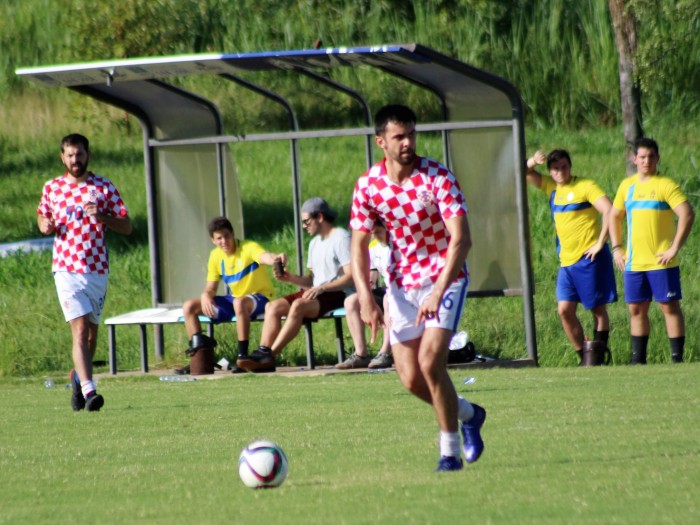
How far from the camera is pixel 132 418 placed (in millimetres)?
9945

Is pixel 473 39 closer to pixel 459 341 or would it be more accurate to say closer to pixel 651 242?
pixel 459 341

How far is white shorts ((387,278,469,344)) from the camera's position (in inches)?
270

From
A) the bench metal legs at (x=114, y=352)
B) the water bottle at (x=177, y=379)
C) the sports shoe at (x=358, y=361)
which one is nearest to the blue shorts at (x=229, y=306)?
the water bottle at (x=177, y=379)

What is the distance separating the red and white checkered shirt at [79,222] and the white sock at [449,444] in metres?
4.59

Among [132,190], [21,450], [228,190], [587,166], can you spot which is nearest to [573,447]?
[21,450]

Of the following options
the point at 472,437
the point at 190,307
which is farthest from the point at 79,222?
the point at 472,437

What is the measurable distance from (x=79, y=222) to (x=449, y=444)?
4823 millimetres

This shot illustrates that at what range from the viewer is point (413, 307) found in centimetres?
699

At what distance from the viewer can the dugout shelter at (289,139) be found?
1327cm

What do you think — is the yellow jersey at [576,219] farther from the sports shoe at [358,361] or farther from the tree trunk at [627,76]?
the tree trunk at [627,76]

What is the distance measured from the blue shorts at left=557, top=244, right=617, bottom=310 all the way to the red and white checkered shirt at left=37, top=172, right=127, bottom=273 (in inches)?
191

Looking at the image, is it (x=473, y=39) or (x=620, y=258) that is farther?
(x=473, y=39)

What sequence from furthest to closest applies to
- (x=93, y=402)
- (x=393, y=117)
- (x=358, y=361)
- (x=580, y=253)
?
(x=358, y=361)
(x=580, y=253)
(x=93, y=402)
(x=393, y=117)

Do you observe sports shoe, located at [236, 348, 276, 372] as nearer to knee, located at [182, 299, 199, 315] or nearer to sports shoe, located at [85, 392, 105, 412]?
knee, located at [182, 299, 199, 315]
